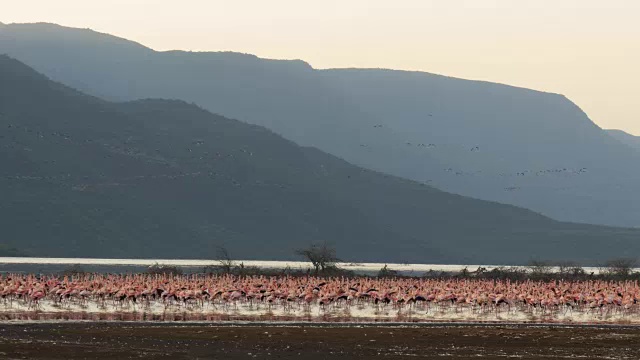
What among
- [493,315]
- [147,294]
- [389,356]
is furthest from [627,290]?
[389,356]

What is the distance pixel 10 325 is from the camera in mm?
51438

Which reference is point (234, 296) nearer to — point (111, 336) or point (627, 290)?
point (111, 336)

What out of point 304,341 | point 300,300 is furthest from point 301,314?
point 304,341

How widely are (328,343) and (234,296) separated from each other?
16.2 meters

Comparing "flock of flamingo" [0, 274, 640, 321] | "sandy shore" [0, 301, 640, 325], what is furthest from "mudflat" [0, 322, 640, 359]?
"flock of flamingo" [0, 274, 640, 321]

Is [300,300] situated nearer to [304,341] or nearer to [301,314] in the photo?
[301,314]

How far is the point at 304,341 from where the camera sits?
47.7m

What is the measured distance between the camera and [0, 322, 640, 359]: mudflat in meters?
43.4

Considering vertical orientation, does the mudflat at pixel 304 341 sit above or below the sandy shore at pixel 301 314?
below

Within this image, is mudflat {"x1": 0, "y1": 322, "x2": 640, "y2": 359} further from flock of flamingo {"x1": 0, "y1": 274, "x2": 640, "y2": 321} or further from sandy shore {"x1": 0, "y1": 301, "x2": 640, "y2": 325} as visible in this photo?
flock of flamingo {"x1": 0, "y1": 274, "x2": 640, "y2": 321}

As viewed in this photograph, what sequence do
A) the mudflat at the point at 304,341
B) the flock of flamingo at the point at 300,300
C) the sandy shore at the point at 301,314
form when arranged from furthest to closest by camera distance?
1. the flock of flamingo at the point at 300,300
2. the sandy shore at the point at 301,314
3. the mudflat at the point at 304,341

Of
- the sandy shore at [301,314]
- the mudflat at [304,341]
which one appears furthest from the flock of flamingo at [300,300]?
the mudflat at [304,341]

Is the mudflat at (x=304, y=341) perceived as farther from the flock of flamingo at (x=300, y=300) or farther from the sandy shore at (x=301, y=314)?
the flock of flamingo at (x=300, y=300)

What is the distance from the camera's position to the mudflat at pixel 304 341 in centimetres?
4338
